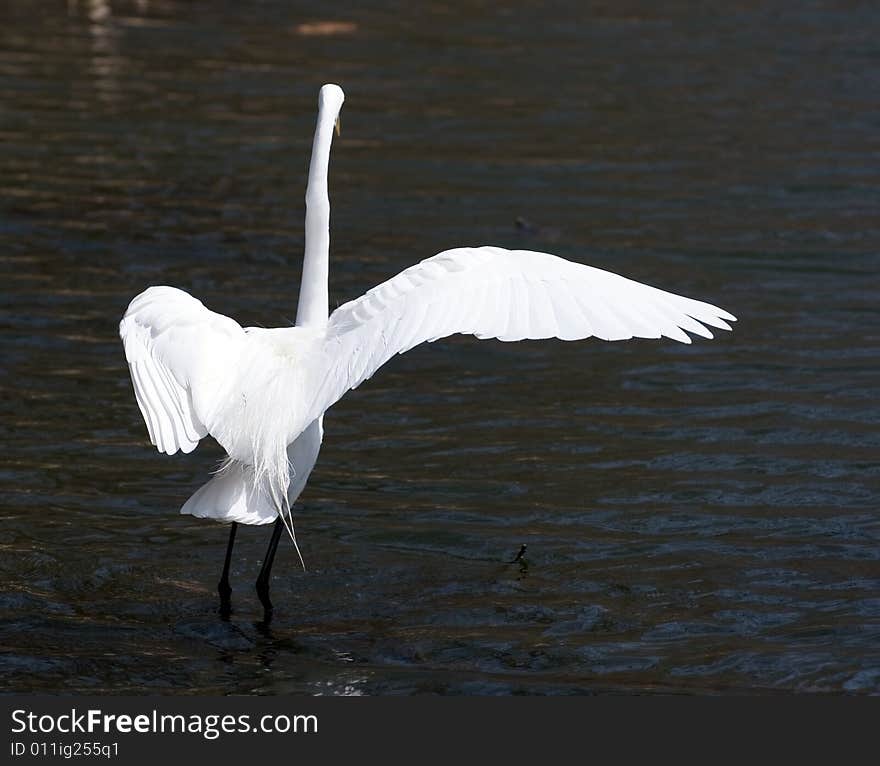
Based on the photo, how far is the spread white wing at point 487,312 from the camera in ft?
19.2

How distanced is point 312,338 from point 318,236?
1.96 ft

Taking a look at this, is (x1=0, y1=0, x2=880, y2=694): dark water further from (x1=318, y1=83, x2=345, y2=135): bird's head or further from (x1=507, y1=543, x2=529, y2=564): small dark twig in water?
(x1=318, y1=83, x2=345, y2=135): bird's head

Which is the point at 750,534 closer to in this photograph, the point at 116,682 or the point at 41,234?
the point at 116,682

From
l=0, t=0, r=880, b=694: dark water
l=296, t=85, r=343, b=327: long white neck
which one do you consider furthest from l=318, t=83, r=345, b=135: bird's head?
l=0, t=0, r=880, b=694: dark water

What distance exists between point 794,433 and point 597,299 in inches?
126

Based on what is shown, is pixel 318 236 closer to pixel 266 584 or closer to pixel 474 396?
pixel 266 584

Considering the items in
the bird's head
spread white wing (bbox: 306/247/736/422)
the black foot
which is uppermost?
the bird's head

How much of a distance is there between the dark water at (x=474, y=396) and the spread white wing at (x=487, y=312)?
1279 mm

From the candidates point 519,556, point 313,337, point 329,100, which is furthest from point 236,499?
point 329,100

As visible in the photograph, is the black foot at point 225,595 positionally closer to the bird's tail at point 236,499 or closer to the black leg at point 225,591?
the black leg at point 225,591

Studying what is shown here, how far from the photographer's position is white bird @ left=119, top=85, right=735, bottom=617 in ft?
19.3

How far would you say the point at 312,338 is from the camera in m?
6.45

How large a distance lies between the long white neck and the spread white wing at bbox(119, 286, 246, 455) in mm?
440

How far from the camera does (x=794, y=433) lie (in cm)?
889
